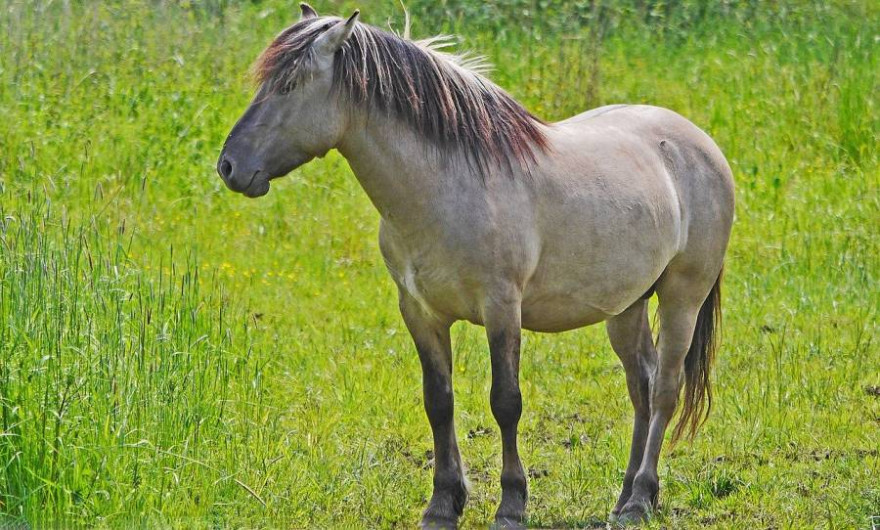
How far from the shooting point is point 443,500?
232 inches

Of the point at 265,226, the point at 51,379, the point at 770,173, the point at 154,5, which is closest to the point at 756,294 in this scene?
the point at 770,173

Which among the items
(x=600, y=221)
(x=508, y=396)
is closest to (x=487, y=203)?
(x=600, y=221)

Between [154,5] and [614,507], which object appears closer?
[614,507]

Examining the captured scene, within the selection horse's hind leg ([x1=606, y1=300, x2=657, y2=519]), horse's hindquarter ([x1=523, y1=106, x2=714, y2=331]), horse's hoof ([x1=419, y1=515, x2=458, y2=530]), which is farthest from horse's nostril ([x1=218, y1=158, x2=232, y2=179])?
horse's hind leg ([x1=606, y1=300, x2=657, y2=519])

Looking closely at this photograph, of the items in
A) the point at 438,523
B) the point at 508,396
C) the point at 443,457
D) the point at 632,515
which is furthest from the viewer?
the point at 632,515

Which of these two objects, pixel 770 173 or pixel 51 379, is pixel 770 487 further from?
pixel 770 173

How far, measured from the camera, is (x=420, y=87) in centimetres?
551

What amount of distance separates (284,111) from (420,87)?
60 centimetres

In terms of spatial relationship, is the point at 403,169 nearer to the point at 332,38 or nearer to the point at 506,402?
the point at 332,38

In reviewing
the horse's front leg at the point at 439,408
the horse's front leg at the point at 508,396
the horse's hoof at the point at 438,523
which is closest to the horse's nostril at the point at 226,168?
the horse's front leg at the point at 439,408

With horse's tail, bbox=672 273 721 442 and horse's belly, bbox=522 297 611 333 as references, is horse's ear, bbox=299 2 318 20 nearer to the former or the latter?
horse's belly, bbox=522 297 611 333

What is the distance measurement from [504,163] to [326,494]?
167 cm

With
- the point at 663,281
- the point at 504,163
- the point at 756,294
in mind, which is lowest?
the point at 756,294

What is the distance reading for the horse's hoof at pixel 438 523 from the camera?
5.81m
